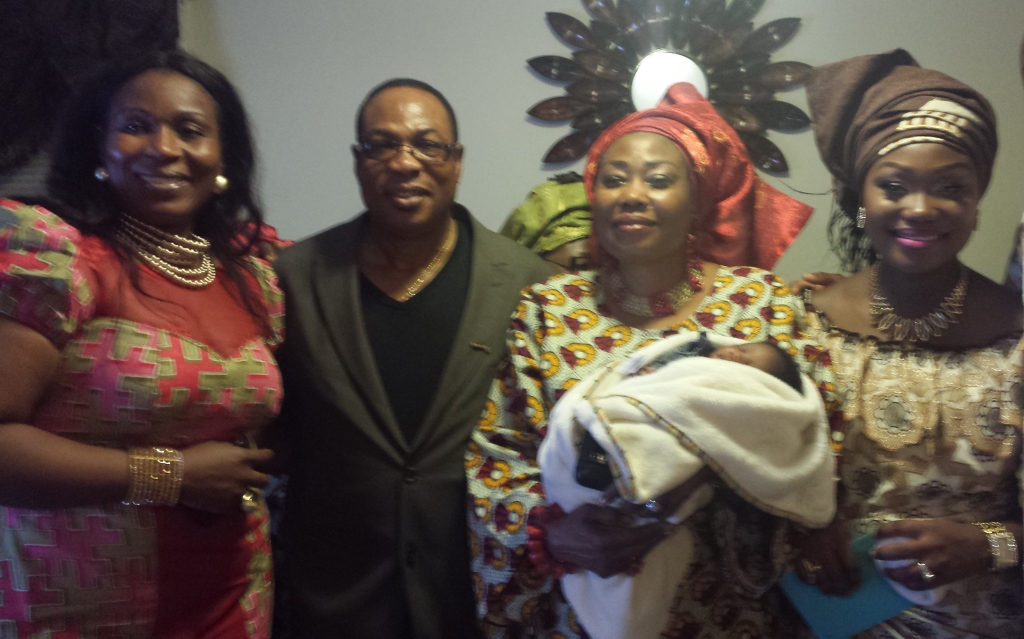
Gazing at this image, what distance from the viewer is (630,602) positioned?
1071mm

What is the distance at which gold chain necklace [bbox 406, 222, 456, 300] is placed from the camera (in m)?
1.44

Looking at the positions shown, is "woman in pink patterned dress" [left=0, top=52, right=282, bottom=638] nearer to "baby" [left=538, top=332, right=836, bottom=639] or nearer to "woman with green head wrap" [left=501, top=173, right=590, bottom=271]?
"baby" [left=538, top=332, right=836, bottom=639]

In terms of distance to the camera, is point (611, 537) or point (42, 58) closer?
point (611, 537)

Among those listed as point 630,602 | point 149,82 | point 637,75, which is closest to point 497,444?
point 630,602

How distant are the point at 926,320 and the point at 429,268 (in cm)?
92

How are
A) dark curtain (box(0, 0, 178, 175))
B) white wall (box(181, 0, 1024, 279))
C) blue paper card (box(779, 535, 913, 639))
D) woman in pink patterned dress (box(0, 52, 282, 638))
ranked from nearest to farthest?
woman in pink patterned dress (box(0, 52, 282, 638)), blue paper card (box(779, 535, 913, 639)), dark curtain (box(0, 0, 178, 175)), white wall (box(181, 0, 1024, 279))

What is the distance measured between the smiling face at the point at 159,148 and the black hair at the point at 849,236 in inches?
47.0

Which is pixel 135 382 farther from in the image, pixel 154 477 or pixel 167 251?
pixel 167 251

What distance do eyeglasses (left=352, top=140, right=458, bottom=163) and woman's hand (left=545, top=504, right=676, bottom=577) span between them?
0.74 m

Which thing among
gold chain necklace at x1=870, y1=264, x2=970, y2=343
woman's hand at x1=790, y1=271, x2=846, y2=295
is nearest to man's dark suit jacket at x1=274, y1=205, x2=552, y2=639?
woman's hand at x1=790, y1=271, x2=846, y2=295

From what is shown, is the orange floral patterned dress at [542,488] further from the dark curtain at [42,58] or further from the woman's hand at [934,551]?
the dark curtain at [42,58]

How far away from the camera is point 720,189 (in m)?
1.47

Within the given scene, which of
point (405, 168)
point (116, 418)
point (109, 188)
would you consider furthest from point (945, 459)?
point (109, 188)

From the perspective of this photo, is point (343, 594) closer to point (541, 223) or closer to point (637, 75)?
point (541, 223)
